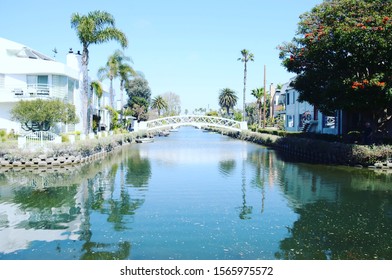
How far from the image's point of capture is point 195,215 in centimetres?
1322

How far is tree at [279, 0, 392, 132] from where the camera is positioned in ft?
72.1

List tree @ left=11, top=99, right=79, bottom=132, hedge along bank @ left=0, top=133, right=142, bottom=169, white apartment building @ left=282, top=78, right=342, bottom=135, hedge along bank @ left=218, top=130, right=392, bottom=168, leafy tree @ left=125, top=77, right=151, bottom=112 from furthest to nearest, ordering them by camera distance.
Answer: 1. leafy tree @ left=125, top=77, right=151, bottom=112
2. white apartment building @ left=282, top=78, right=342, bottom=135
3. tree @ left=11, top=99, right=79, bottom=132
4. hedge along bank @ left=0, top=133, right=142, bottom=169
5. hedge along bank @ left=218, top=130, right=392, bottom=168

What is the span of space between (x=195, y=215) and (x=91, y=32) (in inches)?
966

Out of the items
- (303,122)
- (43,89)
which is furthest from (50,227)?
(303,122)

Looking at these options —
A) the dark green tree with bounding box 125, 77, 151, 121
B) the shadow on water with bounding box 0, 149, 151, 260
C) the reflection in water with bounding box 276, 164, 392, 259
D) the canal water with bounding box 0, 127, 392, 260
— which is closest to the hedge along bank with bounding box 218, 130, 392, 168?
the canal water with bounding box 0, 127, 392, 260

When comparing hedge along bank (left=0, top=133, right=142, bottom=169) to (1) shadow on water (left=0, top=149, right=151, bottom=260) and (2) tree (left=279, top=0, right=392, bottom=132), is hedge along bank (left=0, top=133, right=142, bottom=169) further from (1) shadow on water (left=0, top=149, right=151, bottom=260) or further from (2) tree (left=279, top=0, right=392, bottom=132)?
(2) tree (left=279, top=0, right=392, bottom=132)

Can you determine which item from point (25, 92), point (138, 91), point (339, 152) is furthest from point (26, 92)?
point (138, 91)

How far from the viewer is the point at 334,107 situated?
25.5m

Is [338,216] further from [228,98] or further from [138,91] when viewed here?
[228,98]

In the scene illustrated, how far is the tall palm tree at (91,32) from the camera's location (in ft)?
109

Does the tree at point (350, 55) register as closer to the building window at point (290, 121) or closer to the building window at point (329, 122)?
the building window at point (329, 122)

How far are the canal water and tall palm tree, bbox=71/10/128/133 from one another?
1303cm

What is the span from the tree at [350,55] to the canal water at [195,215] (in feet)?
15.4
